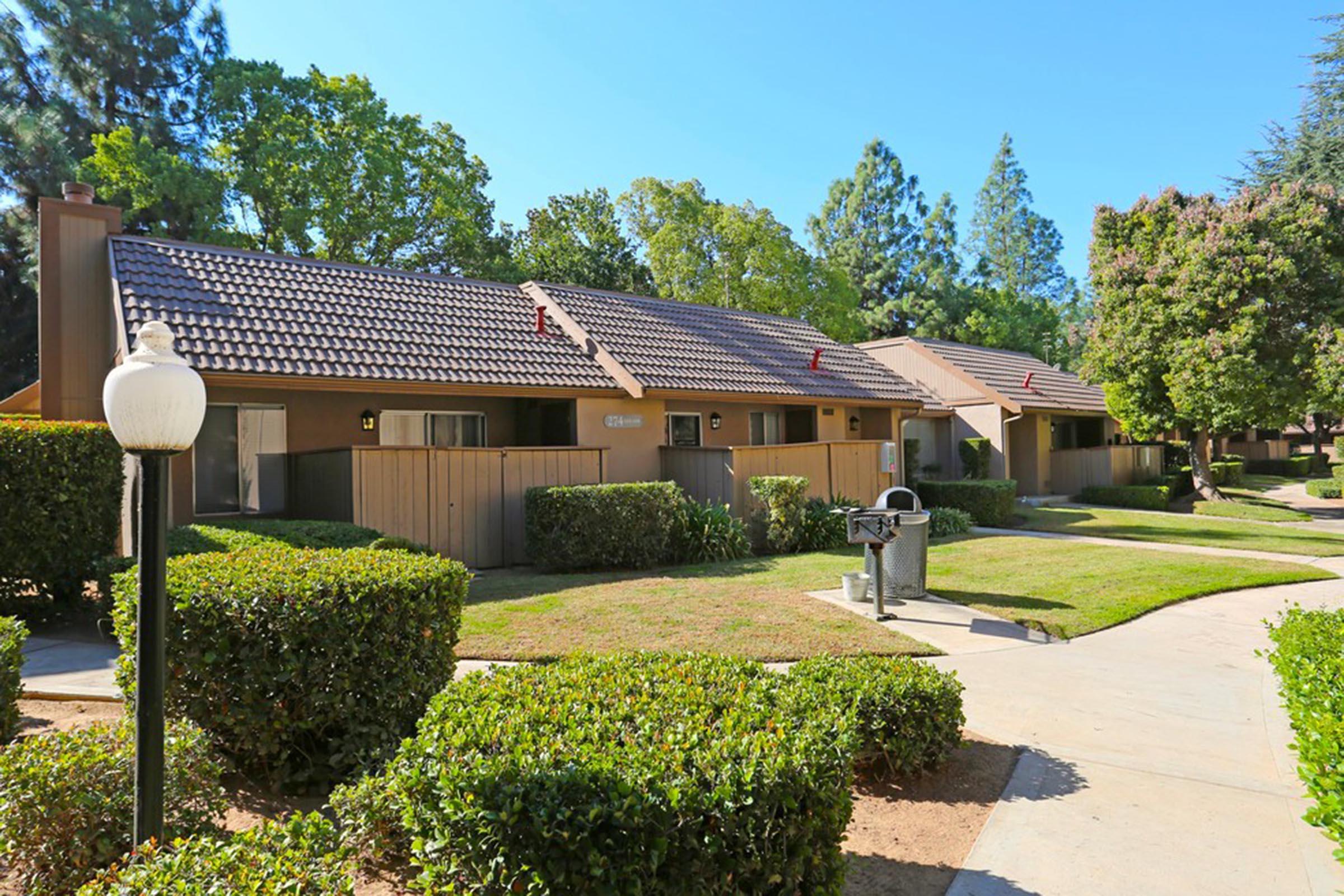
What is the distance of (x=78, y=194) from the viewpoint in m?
12.0

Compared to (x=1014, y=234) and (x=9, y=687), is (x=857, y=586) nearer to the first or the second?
(x=9, y=687)

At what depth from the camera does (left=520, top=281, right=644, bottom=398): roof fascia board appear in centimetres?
1412

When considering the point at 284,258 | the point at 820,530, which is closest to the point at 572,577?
the point at 820,530

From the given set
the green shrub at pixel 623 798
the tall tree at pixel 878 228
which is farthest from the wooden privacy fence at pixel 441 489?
the tall tree at pixel 878 228

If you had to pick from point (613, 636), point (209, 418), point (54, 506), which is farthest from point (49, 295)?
point (613, 636)

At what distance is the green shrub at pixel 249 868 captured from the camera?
6.92 feet

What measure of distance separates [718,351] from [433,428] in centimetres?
Result: 703

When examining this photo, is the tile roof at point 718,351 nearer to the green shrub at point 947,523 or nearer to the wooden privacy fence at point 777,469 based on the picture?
the wooden privacy fence at point 777,469

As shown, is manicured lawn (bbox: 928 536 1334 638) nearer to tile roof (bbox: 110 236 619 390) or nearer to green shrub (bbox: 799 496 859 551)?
green shrub (bbox: 799 496 859 551)

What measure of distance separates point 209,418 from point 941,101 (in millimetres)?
20739

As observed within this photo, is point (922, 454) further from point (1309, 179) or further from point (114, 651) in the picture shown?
point (114, 651)

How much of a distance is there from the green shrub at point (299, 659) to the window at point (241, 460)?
7.58 meters

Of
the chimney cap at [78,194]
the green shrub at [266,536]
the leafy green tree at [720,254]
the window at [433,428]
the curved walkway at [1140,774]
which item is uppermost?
the leafy green tree at [720,254]

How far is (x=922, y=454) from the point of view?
24.8 m
